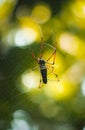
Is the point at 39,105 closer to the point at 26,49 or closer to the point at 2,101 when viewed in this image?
the point at 2,101

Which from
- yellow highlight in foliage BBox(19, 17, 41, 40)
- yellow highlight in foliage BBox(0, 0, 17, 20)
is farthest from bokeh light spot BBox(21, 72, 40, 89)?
yellow highlight in foliage BBox(0, 0, 17, 20)

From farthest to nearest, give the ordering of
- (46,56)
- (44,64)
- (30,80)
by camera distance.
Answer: (30,80) → (46,56) → (44,64)

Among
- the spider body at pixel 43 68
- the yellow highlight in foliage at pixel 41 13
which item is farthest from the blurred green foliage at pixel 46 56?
the spider body at pixel 43 68

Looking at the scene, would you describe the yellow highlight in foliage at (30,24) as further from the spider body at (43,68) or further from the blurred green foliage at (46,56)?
the spider body at (43,68)

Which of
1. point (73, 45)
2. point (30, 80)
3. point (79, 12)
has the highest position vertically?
point (79, 12)

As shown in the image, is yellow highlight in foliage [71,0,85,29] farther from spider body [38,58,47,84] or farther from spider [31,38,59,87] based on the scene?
spider body [38,58,47,84]

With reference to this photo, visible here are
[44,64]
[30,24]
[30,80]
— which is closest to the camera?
[44,64]

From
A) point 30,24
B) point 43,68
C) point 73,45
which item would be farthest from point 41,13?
point 43,68

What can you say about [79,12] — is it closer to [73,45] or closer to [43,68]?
[73,45]

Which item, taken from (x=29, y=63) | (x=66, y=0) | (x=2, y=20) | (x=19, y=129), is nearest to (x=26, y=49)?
(x=29, y=63)
